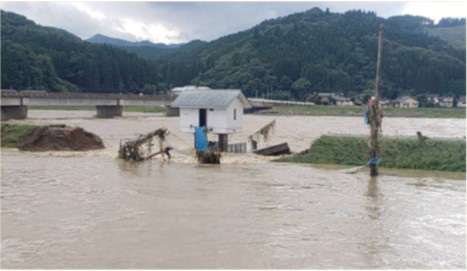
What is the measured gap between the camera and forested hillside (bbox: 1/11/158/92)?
9588 centimetres

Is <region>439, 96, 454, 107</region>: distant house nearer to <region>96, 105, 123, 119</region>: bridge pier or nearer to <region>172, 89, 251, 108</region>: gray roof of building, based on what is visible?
<region>96, 105, 123, 119</region>: bridge pier

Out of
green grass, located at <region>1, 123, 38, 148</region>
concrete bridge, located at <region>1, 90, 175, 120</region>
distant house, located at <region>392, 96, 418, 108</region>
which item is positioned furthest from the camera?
distant house, located at <region>392, 96, 418, 108</region>

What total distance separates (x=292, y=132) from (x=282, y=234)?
37.2 metres

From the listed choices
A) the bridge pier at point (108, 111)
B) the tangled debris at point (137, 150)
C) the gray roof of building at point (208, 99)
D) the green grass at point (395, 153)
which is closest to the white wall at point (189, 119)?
the gray roof of building at point (208, 99)

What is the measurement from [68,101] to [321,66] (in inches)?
3247

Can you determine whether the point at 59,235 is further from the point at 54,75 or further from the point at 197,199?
the point at 54,75

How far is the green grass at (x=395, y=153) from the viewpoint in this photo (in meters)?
25.8

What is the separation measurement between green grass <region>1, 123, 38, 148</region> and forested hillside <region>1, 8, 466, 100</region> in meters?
59.9

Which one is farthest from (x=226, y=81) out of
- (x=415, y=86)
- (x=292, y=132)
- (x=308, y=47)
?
(x=292, y=132)

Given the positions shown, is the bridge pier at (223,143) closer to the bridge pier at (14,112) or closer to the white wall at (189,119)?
the white wall at (189,119)

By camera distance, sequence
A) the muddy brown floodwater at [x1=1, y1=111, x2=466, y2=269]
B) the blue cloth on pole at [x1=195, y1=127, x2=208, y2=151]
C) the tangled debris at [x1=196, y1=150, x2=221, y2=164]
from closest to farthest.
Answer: the muddy brown floodwater at [x1=1, y1=111, x2=466, y2=269], the tangled debris at [x1=196, y1=150, x2=221, y2=164], the blue cloth on pole at [x1=195, y1=127, x2=208, y2=151]

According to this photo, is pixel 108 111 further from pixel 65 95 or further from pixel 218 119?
pixel 218 119

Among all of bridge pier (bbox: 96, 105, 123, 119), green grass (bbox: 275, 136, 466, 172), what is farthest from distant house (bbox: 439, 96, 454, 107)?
green grass (bbox: 275, 136, 466, 172)

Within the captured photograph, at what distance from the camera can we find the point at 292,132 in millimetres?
49562
